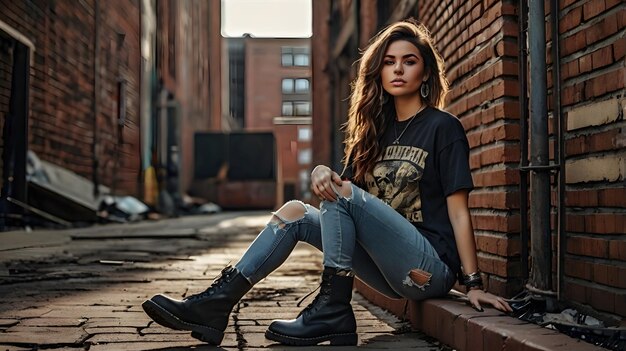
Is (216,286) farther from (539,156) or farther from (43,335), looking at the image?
(539,156)

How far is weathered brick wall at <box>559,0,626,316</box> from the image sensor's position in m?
2.11

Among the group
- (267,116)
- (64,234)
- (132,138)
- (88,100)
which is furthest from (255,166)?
(267,116)

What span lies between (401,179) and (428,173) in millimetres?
112

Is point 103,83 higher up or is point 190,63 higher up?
point 190,63

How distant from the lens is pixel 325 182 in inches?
99.2

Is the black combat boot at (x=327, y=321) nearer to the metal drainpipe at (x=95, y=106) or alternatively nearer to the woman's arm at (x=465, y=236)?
the woman's arm at (x=465, y=236)

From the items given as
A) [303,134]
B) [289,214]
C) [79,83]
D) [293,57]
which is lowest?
[289,214]

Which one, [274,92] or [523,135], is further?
[274,92]

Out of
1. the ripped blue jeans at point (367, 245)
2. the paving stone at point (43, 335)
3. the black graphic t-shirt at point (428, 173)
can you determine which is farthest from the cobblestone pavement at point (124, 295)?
the black graphic t-shirt at point (428, 173)

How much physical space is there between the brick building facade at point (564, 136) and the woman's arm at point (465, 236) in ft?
0.71

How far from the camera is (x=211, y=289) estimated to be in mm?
2617

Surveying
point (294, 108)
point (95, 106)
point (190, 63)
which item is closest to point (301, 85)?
point (294, 108)

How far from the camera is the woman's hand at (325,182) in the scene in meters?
2.52

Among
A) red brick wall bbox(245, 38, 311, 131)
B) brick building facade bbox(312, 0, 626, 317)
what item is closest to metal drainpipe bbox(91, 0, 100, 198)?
brick building facade bbox(312, 0, 626, 317)
